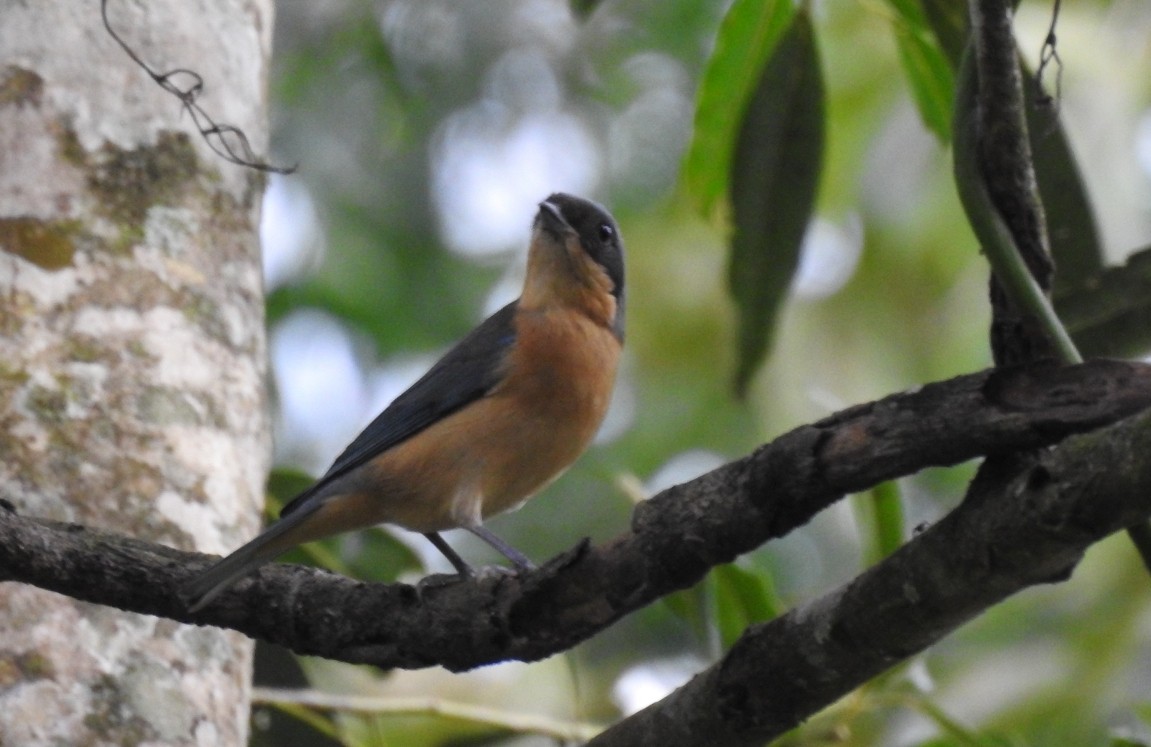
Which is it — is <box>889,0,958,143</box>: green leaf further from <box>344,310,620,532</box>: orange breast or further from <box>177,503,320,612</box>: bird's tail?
<box>177,503,320,612</box>: bird's tail

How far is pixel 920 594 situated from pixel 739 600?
1963 millimetres

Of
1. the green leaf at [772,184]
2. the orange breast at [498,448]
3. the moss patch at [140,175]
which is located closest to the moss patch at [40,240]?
the moss patch at [140,175]

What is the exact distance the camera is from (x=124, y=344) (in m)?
3.64

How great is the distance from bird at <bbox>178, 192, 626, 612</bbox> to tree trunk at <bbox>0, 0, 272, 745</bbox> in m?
0.41

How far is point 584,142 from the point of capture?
33.0ft

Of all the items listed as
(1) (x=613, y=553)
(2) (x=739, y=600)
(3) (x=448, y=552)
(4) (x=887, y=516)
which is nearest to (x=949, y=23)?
(4) (x=887, y=516)

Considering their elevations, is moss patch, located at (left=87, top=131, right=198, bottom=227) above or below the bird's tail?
above

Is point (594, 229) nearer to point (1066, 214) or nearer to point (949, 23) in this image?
point (949, 23)

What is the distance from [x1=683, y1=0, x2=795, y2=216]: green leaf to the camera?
4125 millimetres

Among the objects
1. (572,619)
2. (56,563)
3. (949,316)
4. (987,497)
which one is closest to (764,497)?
(987,497)

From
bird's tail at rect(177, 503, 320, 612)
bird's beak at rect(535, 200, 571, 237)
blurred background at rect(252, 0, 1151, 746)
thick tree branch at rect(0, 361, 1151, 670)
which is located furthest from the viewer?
blurred background at rect(252, 0, 1151, 746)

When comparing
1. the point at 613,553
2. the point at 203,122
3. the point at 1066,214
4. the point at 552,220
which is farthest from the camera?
the point at 552,220

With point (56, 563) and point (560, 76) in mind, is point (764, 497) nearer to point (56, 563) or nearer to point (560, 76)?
point (56, 563)

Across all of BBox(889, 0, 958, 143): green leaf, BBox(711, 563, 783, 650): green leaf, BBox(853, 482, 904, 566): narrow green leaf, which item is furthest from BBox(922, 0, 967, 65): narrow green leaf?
BBox(711, 563, 783, 650): green leaf
